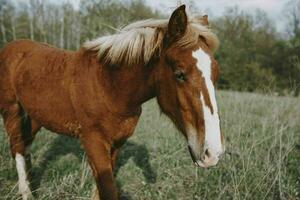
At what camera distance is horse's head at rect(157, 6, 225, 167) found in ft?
7.23

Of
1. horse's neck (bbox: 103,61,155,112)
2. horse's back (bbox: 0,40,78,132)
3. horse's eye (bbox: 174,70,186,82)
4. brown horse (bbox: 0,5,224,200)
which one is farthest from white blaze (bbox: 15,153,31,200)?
horse's eye (bbox: 174,70,186,82)

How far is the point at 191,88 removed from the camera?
2320 mm

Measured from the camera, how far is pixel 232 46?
2283 cm

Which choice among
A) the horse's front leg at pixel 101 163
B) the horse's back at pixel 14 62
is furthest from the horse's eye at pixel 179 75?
the horse's back at pixel 14 62

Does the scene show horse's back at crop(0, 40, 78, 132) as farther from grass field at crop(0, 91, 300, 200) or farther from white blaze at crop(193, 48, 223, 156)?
white blaze at crop(193, 48, 223, 156)

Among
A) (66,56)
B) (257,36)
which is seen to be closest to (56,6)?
(257,36)

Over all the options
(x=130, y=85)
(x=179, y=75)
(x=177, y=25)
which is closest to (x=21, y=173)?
(x=130, y=85)

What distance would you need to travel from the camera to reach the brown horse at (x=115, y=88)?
232cm

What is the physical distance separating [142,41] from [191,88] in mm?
720

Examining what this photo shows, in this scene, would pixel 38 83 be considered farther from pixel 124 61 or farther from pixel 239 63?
pixel 239 63

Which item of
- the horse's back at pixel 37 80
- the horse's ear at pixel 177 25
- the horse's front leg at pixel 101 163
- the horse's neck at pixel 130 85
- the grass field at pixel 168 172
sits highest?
the horse's ear at pixel 177 25

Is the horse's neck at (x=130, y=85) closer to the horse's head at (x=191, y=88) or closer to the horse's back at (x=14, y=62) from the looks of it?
the horse's head at (x=191, y=88)

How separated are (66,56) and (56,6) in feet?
119

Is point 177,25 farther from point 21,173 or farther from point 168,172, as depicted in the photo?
point 21,173
